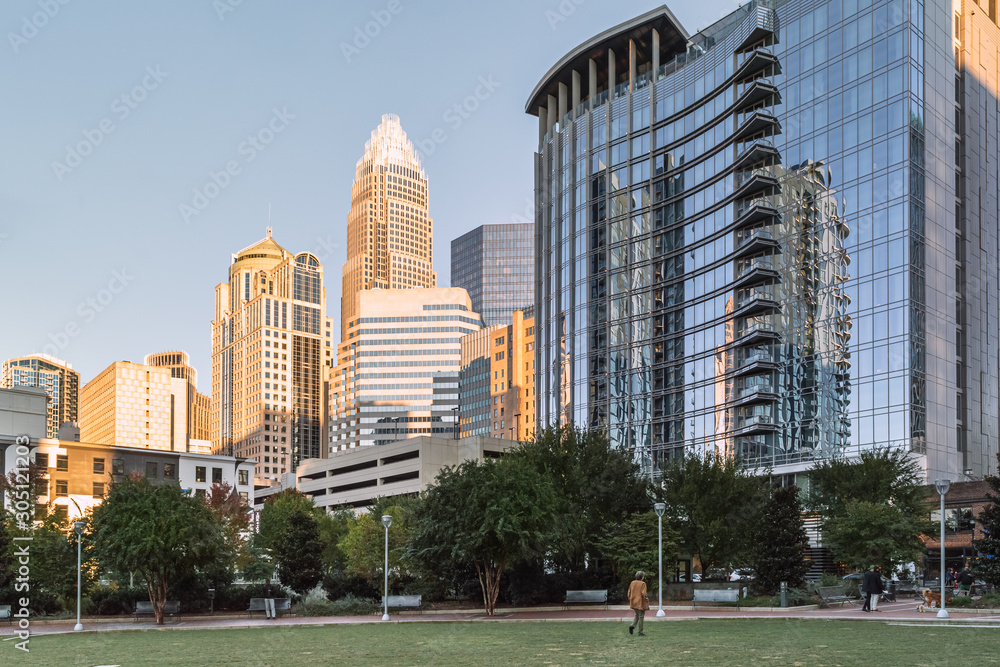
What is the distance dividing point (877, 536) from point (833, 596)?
34.0 ft

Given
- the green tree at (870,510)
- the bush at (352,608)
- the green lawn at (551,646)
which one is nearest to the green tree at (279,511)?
the bush at (352,608)

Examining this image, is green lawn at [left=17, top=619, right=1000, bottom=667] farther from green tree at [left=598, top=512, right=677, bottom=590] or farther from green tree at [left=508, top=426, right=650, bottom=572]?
green tree at [left=508, top=426, right=650, bottom=572]

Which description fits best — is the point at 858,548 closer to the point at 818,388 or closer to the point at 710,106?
the point at 818,388

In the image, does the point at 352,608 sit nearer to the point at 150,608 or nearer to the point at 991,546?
the point at 150,608

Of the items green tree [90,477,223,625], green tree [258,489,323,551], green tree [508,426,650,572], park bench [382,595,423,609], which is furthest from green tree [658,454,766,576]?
green tree [258,489,323,551]

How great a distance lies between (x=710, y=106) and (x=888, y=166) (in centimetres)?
2853

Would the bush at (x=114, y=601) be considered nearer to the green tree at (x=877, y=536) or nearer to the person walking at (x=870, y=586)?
the person walking at (x=870, y=586)

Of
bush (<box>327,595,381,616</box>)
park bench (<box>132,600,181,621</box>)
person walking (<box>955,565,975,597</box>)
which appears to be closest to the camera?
person walking (<box>955,565,975,597</box>)

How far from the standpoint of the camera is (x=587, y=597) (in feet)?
154

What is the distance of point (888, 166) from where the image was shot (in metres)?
84.2

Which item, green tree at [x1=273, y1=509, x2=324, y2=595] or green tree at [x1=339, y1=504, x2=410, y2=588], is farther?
green tree at [x1=339, y1=504, x2=410, y2=588]

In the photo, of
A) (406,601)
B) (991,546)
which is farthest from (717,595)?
(406,601)

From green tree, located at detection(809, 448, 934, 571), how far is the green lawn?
21015 millimetres

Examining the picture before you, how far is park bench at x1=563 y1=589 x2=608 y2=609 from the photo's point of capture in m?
46.7
